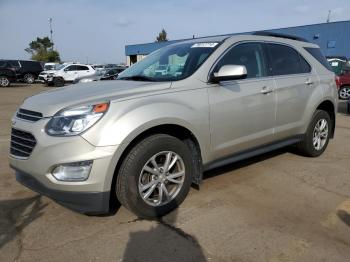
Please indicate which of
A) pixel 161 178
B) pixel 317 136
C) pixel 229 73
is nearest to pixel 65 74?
pixel 317 136

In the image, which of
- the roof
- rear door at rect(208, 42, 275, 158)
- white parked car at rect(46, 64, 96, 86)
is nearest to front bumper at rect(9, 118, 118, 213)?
rear door at rect(208, 42, 275, 158)

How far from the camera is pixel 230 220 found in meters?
3.56

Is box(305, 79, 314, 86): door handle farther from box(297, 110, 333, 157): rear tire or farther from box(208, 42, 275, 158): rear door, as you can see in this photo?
box(208, 42, 275, 158): rear door

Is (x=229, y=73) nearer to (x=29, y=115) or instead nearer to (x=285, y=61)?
(x=285, y=61)

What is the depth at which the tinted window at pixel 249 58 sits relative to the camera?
420 cm

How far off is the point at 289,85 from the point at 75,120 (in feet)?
9.63

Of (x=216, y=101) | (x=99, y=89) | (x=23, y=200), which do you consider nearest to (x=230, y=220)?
(x=216, y=101)

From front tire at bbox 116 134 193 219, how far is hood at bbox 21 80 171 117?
0.46 m

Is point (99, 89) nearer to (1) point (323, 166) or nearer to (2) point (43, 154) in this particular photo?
(2) point (43, 154)

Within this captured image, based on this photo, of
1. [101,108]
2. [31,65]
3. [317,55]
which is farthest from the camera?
[31,65]

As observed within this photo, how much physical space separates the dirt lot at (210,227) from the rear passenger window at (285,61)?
1.41 meters

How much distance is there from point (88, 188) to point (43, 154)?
1.57ft

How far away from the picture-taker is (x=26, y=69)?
28.3m

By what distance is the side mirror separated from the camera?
3793 millimetres
